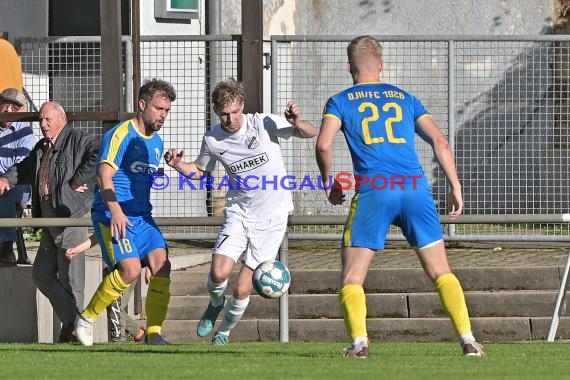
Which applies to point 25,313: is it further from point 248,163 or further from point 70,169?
point 248,163

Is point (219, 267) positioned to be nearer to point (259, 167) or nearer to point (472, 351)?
point (259, 167)

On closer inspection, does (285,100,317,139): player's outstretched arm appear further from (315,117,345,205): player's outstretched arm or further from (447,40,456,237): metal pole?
(447,40,456,237): metal pole

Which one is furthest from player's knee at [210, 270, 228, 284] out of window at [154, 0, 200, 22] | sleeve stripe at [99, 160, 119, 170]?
window at [154, 0, 200, 22]

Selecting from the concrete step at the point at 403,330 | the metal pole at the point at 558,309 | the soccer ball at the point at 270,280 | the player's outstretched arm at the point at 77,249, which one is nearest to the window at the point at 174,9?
the concrete step at the point at 403,330

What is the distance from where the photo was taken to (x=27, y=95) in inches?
663

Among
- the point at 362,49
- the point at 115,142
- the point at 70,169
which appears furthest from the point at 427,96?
the point at 362,49

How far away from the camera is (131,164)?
12039 mm

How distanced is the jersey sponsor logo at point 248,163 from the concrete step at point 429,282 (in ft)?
10.8

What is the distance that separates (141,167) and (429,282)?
404cm

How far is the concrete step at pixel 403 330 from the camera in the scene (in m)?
14.7

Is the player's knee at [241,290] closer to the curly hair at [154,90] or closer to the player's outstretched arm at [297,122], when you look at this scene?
the player's outstretched arm at [297,122]

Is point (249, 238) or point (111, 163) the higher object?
point (111, 163)

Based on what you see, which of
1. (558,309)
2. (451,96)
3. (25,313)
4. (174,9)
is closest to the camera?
(558,309)

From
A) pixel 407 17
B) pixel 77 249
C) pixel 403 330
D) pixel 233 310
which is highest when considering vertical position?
pixel 407 17
